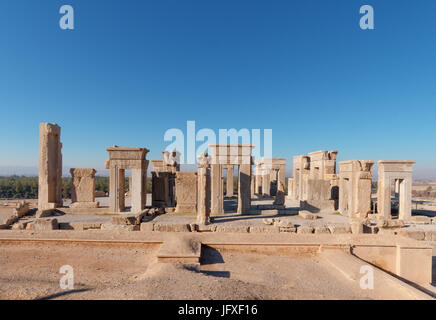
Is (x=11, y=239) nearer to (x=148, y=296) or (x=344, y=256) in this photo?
(x=148, y=296)

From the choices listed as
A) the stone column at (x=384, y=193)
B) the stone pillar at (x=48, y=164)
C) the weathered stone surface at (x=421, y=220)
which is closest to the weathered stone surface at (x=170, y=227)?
the stone pillar at (x=48, y=164)

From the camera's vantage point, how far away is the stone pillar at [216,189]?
12.4 m

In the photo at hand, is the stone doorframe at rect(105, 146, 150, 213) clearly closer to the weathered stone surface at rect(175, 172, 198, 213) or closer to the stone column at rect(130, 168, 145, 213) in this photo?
the stone column at rect(130, 168, 145, 213)

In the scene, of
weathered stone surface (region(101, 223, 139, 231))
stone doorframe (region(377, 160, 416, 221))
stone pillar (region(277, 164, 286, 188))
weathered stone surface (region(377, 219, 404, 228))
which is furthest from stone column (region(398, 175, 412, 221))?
weathered stone surface (region(101, 223, 139, 231))

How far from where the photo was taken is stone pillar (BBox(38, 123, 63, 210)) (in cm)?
1235

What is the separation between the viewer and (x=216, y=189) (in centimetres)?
1259

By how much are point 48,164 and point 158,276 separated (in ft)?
37.7

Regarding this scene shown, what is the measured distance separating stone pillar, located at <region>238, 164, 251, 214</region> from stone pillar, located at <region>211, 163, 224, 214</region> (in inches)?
42.7

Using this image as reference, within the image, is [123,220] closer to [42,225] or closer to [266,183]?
[42,225]

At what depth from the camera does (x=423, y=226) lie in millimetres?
11203

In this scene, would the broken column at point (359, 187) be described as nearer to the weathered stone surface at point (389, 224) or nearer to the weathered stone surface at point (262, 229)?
the weathered stone surface at point (389, 224)

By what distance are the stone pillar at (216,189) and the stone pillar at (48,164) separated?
892 centimetres

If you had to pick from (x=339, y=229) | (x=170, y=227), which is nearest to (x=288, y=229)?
(x=339, y=229)
